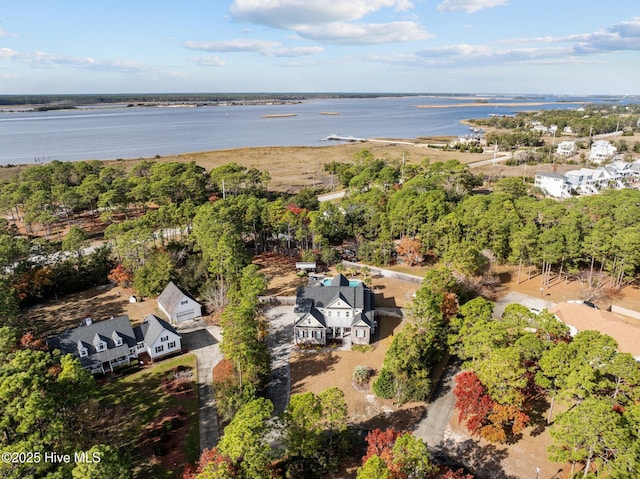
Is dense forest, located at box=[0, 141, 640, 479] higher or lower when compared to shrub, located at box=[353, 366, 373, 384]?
higher

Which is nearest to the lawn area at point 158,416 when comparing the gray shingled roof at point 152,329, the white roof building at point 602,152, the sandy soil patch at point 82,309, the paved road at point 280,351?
the gray shingled roof at point 152,329

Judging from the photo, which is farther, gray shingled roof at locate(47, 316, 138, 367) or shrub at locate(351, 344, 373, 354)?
shrub at locate(351, 344, 373, 354)

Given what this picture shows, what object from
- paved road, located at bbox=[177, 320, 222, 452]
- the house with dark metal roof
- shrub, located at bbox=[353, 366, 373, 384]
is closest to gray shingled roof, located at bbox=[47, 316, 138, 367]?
paved road, located at bbox=[177, 320, 222, 452]

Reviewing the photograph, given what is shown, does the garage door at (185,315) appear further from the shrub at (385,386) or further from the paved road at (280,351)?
the shrub at (385,386)

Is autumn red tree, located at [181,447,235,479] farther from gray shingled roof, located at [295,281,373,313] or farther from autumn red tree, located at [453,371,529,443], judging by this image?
gray shingled roof, located at [295,281,373,313]

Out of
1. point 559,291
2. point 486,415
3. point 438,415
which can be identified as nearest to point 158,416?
point 438,415
